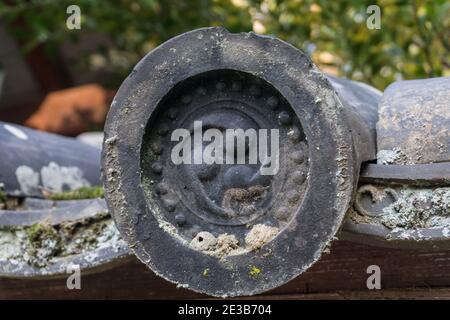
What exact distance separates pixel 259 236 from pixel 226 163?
122 millimetres

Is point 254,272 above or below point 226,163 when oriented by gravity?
below

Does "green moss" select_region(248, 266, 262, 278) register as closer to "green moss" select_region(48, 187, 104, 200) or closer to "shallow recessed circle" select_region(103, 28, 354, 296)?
"shallow recessed circle" select_region(103, 28, 354, 296)

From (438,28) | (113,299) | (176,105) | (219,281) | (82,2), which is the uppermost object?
(82,2)

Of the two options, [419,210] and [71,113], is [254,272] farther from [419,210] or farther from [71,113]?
[71,113]

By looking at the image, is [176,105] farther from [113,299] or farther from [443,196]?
[113,299]

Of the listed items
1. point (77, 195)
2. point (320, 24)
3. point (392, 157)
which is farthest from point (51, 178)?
point (320, 24)

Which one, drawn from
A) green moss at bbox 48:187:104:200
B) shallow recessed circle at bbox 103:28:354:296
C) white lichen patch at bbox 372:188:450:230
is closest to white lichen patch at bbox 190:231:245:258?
Result: shallow recessed circle at bbox 103:28:354:296

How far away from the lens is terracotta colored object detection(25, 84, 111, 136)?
376 centimetres

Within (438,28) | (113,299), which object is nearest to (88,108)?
(438,28)

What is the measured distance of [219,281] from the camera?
94 centimetres

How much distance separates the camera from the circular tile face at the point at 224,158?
0.96 m

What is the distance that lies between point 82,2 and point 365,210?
215cm

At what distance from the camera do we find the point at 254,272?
93 centimetres

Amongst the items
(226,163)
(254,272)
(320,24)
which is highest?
(320,24)
